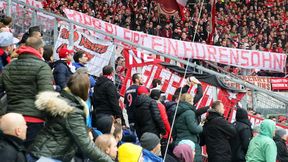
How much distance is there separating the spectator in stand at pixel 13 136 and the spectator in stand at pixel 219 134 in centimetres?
467

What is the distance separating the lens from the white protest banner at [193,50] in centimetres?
1895

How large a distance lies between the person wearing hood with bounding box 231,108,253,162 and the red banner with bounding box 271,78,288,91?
1190 cm

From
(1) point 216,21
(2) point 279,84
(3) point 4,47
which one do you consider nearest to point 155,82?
(3) point 4,47

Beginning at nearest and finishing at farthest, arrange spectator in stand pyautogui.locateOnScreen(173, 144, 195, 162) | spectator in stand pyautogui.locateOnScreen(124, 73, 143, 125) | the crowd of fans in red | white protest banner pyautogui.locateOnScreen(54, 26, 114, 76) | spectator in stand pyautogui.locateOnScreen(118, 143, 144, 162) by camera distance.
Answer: spectator in stand pyautogui.locateOnScreen(118, 143, 144, 162) → spectator in stand pyautogui.locateOnScreen(173, 144, 195, 162) → spectator in stand pyautogui.locateOnScreen(124, 73, 143, 125) → white protest banner pyautogui.locateOnScreen(54, 26, 114, 76) → the crowd of fans in red

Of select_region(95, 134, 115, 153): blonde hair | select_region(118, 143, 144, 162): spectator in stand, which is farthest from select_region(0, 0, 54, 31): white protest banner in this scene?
select_region(95, 134, 115, 153): blonde hair

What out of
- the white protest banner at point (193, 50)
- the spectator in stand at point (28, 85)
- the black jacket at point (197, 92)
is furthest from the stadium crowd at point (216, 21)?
the spectator in stand at point (28, 85)

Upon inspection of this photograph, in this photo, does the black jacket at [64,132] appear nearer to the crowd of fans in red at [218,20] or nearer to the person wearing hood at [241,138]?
the person wearing hood at [241,138]

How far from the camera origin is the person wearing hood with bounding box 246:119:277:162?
9.35 m

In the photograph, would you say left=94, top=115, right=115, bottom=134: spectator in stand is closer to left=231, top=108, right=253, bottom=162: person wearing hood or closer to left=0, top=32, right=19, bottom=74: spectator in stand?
left=0, top=32, right=19, bottom=74: spectator in stand

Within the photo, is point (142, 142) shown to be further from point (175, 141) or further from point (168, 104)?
point (168, 104)

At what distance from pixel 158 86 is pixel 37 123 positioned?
17.2ft

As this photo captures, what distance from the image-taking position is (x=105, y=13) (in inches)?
965

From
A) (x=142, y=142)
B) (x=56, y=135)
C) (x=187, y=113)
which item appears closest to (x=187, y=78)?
(x=187, y=113)

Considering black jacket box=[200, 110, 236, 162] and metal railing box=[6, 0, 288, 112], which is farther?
metal railing box=[6, 0, 288, 112]
